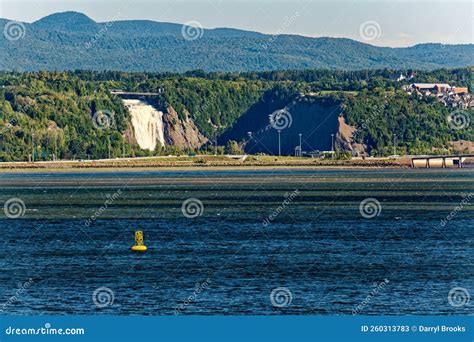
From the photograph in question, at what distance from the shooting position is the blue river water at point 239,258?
45094 millimetres

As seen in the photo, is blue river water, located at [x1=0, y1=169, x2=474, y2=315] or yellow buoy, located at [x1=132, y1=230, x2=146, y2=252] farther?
yellow buoy, located at [x1=132, y1=230, x2=146, y2=252]

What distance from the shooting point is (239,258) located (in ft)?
197

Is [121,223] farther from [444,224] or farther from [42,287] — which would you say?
[42,287]

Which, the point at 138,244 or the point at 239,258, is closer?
the point at 239,258

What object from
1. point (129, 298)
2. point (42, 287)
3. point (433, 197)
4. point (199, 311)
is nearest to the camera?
point (199, 311)

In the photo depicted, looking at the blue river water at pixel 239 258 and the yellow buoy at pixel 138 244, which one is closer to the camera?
the blue river water at pixel 239 258

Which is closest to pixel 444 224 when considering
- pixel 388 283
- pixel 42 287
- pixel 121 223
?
pixel 121 223

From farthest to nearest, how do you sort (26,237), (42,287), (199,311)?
(26,237), (42,287), (199,311)

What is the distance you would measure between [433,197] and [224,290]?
249 feet

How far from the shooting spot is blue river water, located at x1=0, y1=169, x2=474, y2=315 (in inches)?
1775

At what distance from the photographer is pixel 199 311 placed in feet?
141

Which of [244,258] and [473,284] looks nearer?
[473,284]

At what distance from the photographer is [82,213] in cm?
9738

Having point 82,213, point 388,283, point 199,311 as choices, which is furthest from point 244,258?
point 82,213
